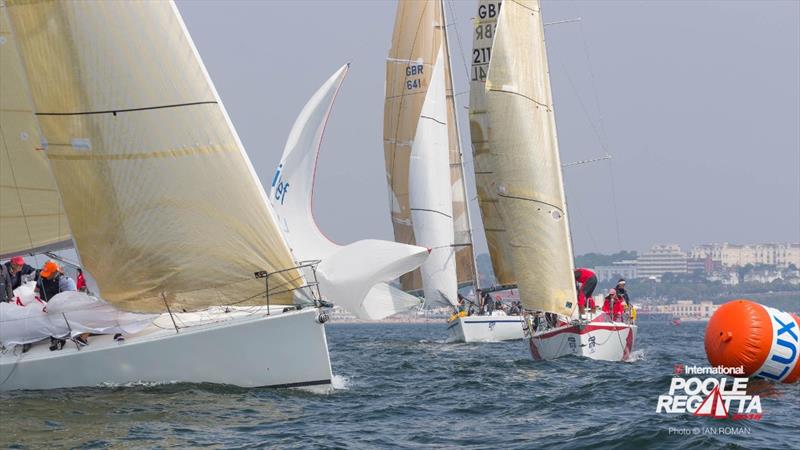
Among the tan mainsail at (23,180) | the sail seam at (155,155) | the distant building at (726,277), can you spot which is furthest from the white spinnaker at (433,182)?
the distant building at (726,277)

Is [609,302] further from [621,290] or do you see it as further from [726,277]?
[726,277]

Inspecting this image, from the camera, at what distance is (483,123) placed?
1319 inches

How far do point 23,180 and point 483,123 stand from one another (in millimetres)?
17236

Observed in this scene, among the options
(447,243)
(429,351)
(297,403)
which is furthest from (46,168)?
(447,243)

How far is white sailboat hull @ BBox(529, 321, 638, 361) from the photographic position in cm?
2341

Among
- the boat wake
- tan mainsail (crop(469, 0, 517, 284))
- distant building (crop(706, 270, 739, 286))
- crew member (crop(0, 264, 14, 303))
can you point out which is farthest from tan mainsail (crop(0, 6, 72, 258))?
distant building (crop(706, 270, 739, 286))

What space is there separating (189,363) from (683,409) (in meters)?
5.99

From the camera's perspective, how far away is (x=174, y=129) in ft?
50.6

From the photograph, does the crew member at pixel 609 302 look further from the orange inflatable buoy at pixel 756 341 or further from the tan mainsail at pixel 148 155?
the tan mainsail at pixel 148 155

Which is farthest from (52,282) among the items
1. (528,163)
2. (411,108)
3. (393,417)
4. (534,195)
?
(411,108)

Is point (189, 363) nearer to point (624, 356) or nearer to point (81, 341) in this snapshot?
point (81, 341)

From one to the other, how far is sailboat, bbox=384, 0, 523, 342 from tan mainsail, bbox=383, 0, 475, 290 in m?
0.03

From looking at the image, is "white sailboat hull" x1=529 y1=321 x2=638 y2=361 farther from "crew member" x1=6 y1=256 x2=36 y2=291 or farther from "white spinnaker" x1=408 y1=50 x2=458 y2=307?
"white spinnaker" x1=408 y1=50 x2=458 y2=307

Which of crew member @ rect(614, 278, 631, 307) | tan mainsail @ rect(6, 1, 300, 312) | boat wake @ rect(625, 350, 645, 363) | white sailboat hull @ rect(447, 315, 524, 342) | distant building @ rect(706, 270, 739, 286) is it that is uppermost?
tan mainsail @ rect(6, 1, 300, 312)
